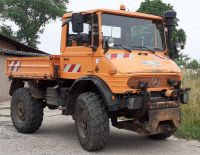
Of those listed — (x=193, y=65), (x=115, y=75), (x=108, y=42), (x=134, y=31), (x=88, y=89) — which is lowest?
(x=88, y=89)

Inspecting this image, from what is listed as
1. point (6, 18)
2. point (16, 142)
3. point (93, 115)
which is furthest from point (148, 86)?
point (6, 18)

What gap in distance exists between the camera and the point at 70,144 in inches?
373

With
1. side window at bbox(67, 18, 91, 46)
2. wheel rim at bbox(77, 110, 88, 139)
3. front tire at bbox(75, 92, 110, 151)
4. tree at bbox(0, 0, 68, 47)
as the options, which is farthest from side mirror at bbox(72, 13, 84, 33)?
tree at bbox(0, 0, 68, 47)

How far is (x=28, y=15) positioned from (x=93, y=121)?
1332 inches

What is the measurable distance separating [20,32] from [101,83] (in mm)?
33446

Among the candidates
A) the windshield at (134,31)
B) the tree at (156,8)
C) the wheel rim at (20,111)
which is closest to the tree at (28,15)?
the tree at (156,8)

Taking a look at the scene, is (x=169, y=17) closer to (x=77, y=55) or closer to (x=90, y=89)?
(x=77, y=55)

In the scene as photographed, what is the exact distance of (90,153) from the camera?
8516mm

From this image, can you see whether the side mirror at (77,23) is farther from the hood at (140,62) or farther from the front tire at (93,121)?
the front tire at (93,121)

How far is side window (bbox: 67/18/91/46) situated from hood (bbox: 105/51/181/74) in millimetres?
638

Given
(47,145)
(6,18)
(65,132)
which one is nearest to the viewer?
(47,145)

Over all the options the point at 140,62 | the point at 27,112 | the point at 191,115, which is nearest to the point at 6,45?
the point at 27,112

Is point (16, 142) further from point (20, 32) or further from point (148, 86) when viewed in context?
point (20, 32)

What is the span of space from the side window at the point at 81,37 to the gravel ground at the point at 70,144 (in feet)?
7.07
